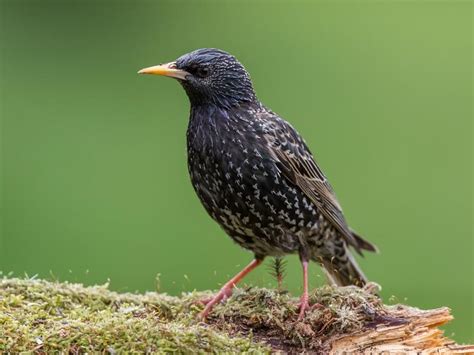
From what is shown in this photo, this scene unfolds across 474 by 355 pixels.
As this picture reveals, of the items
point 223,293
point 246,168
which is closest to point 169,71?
point 246,168

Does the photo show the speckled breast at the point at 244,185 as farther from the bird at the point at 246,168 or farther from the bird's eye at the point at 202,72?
the bird's eye at the point at 202,72

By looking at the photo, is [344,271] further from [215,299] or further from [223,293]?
[215,299]

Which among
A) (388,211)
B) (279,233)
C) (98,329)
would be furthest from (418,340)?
(388,211)

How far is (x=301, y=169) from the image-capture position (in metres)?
7.08

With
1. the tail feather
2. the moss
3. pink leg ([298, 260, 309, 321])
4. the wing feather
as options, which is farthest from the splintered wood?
the tail feather

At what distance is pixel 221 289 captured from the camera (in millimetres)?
6664

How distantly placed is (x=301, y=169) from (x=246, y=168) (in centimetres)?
58

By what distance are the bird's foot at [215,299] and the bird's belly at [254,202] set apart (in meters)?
0.47

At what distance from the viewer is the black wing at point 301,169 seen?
6898mm

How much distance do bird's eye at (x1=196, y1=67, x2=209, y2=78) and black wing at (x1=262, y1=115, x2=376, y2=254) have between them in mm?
599

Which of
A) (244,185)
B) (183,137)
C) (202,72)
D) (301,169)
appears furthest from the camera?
(183,137)

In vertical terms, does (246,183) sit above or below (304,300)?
above

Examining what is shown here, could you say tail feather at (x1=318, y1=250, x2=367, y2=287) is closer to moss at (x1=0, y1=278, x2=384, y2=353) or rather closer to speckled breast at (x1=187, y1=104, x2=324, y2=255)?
speckled breast at (x1=187, y1=104, x2=324, y2=255)

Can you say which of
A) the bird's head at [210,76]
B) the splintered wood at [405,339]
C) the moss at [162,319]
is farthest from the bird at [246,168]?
the splintered wood at [405,339]
